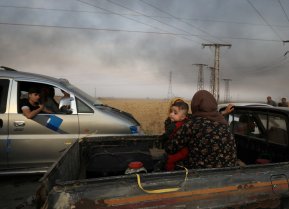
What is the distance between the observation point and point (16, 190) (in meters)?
6.02

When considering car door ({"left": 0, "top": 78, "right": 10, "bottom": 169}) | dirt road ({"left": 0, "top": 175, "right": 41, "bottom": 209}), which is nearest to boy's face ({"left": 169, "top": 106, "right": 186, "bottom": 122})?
dirt road ({"left": 0, "top": 175, "right": 41, "bottom": 209})

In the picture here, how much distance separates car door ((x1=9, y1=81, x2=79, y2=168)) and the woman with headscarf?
3.23 meters

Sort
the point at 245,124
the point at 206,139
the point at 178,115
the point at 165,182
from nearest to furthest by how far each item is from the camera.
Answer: the point at 165,182
the point at 206,139
the point at 178,115
the point at 245,124

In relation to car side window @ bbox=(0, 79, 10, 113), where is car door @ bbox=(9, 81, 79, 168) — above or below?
below

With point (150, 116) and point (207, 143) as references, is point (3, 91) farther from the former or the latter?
point (150, 116)

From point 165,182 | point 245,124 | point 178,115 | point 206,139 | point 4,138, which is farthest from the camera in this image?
point 4,138

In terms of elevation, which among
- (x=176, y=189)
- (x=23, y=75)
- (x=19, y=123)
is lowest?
(x=176, y=189)

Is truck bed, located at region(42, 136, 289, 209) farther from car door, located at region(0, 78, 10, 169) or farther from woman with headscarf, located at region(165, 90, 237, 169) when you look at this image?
car door, located at region(0, 78, 10, 169)

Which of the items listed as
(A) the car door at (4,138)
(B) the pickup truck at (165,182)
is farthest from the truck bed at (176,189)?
(A) the car door at (4,138)

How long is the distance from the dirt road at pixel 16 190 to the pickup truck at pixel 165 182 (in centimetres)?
181

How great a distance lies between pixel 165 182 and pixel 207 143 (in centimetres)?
86

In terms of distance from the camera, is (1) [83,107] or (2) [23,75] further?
(1) [83,107]

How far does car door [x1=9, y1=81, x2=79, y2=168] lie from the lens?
5941 millimetres

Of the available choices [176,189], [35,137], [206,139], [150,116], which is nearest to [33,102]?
[35,137]
